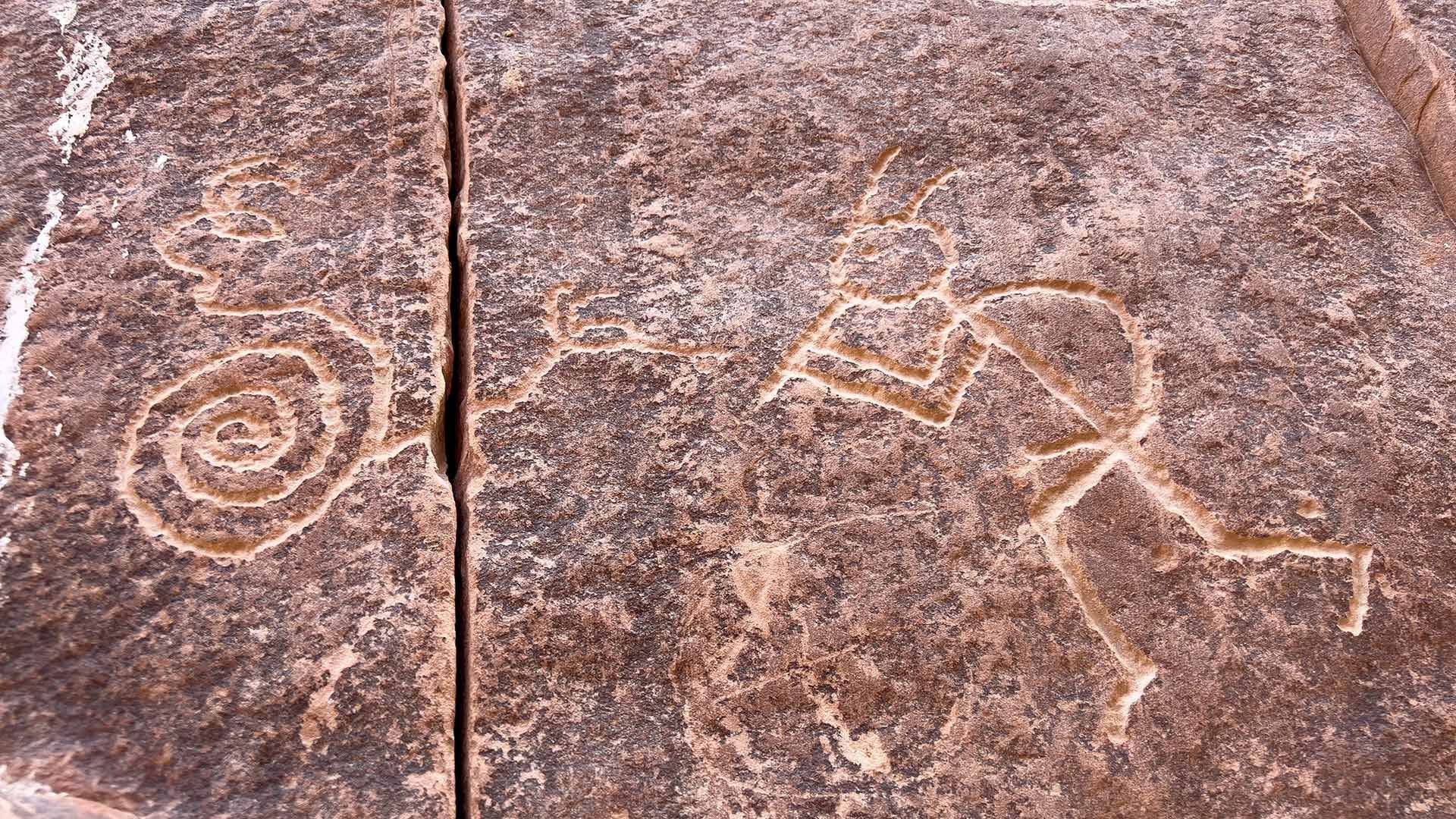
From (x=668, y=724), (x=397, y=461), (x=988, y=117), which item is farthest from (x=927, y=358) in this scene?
(x=397, y=461)

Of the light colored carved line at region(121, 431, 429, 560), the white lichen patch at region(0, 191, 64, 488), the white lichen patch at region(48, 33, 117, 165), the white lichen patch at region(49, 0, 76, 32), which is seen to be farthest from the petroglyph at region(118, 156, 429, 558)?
the white lichen patch at region(49, 0, 76, 32)

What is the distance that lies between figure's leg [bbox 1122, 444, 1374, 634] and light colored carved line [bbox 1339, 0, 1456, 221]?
796 millimetres

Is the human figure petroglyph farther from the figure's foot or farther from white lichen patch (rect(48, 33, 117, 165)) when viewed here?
white lichen patch (rect(48, 33, 117, 165))

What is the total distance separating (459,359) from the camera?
6.08ft

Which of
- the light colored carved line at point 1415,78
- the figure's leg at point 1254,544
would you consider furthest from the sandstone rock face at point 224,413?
the light colored carved line at point 1415,78

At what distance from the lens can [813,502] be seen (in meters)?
1.73

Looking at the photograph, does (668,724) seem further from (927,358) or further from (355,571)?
(927,358)

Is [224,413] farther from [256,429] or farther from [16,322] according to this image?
[16,322]

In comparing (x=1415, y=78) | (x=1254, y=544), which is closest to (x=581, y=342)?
(x=1254, y=544)

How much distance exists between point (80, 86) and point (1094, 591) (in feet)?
6.82

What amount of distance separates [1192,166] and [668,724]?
4.79 ft

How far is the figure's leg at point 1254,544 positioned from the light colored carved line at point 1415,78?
0.80 m

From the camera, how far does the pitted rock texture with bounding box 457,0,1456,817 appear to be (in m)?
1.57

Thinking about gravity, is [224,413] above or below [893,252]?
above
